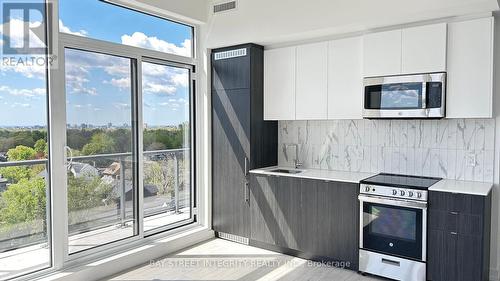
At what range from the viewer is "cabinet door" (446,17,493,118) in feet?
10.7

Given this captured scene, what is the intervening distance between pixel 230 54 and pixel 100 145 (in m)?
1.94

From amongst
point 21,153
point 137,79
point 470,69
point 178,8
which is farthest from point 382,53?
point 21,153

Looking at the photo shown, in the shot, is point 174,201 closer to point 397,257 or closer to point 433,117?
point 397,257

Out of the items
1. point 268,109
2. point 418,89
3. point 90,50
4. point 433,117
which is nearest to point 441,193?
point 433,117

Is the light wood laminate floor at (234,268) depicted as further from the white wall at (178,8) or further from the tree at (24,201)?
the white wall at (178,8)

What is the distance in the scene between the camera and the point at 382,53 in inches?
147

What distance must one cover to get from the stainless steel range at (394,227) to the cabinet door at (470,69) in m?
0.77

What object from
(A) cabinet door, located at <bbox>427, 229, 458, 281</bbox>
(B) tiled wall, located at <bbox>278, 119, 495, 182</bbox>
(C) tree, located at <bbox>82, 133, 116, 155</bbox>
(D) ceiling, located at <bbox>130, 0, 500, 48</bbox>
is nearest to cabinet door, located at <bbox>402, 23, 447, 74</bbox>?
(D) ceiling, located at <bbox>130, 0, 500, 48</bbox>

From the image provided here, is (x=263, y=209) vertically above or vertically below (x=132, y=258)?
above

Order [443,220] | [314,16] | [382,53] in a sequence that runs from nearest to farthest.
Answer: [443,220], [382,53], [314,16]

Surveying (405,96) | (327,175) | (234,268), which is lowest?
(234,268)

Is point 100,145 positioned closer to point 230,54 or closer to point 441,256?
point 230,54

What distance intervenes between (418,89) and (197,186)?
2929 mm

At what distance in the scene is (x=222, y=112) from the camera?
482 cm
